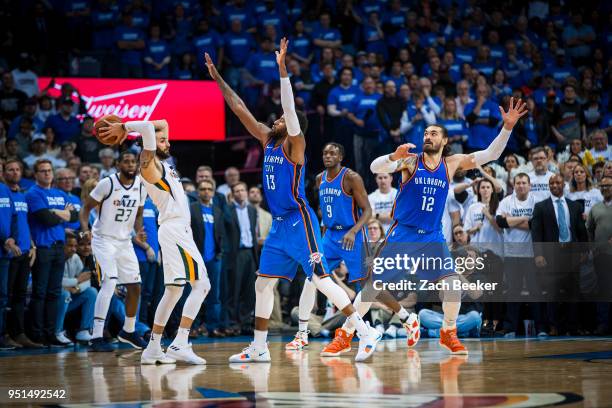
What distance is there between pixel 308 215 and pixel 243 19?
11590 millimetres

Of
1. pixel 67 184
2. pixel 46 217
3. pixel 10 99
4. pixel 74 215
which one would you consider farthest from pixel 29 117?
pixel 46 217

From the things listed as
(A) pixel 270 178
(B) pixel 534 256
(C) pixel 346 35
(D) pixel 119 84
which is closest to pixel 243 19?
(C) pixel 346 35

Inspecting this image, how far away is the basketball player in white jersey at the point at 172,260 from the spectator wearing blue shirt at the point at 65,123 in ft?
22.0

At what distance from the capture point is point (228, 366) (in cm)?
875

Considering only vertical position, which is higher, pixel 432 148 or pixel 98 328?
pixel 432 148

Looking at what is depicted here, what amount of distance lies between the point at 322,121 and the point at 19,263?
611 centimetres

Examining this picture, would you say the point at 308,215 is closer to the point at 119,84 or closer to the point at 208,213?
the point at 208,213

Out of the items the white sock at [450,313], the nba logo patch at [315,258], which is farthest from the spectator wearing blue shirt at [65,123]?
the white sock at [450,313]

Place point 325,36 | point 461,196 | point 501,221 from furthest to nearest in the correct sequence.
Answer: point 325,36 → point 461,196 → point 501,221

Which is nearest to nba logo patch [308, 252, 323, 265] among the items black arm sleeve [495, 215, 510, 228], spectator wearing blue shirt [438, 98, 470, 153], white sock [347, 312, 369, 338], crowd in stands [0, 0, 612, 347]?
white sock [347, 312, 369, 338]

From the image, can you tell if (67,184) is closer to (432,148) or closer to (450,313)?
(432,148)

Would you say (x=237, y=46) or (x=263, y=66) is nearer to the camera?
(x=263, y=66)

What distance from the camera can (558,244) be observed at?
43.0 feet

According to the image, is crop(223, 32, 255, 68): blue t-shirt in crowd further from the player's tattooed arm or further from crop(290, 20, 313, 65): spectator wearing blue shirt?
the player's tattooed arm
